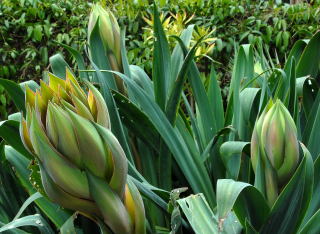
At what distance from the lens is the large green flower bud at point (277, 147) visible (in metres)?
0.89

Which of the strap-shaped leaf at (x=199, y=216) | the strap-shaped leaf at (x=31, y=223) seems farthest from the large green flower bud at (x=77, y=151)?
the strap-shaped leaf at (x=31, y=223)

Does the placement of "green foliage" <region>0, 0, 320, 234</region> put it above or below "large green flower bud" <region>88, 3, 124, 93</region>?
below

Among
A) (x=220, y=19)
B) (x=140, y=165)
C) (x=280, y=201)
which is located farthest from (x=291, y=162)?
(x=220, y=19)

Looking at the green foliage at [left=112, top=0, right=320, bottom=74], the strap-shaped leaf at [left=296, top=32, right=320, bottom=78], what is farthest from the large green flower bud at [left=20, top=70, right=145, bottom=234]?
the green foliage at [left=112, top=0, right=320, bottom=74]

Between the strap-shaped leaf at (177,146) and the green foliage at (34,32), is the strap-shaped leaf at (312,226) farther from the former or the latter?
the green foliage at (34,32)

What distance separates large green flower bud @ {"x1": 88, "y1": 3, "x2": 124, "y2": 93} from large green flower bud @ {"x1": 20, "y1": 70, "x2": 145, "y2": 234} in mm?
549

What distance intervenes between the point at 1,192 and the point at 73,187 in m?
0.54

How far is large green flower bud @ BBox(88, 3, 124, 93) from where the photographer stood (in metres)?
1.30

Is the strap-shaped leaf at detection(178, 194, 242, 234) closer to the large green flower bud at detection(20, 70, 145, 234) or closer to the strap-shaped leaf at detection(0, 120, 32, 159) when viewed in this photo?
the large green flower bud at detection(20, 70, 145, 234)

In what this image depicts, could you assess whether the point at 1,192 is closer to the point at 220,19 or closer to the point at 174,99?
the point at 174,99

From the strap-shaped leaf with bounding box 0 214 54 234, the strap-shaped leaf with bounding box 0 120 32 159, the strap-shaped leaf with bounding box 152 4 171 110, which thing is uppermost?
the strap-shaped leaf with bounding box 152 4 171 110

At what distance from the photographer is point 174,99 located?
3.84 feet

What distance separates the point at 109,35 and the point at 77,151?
66 cm

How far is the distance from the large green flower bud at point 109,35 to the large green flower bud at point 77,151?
0.55m
